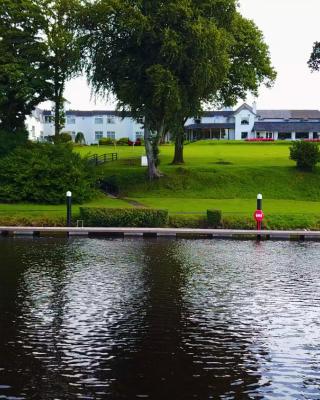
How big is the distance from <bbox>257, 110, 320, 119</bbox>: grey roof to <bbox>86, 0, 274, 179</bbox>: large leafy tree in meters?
91.4

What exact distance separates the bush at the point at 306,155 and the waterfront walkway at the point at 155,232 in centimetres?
2111

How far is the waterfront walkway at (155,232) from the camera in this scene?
34.9 metres

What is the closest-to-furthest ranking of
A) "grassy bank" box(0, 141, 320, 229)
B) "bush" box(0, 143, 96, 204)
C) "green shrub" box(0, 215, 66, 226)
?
"green shrub" box(0, 215, 66, 226) → "grassy bank" box(0, 141, 320, 229) → "bush" box(0, 143, 96, 204)

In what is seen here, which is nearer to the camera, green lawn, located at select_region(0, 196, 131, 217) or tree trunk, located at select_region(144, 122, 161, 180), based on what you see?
green lawn, located at select_region(0, 196, 131, 217)

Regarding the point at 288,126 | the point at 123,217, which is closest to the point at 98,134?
the point at 288,126

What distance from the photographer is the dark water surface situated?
11547 mm

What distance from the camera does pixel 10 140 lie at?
50.3 metres

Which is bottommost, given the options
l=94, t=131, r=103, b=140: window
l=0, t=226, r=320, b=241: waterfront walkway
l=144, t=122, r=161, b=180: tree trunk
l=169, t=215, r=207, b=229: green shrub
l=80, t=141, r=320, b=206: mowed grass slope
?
l=0, t=226, r=320, b=241: waterfront walkway

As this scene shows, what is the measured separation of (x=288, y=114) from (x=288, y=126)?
55.8 ft

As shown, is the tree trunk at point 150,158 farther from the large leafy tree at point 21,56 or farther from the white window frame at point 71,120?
the white window frame at point 71,120

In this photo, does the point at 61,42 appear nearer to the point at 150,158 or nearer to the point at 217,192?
the point at 150,158

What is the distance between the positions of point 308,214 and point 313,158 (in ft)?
55.8

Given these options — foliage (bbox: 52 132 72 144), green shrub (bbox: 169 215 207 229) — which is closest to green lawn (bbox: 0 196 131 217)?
green shrub (bbox: 169 215 207 229)

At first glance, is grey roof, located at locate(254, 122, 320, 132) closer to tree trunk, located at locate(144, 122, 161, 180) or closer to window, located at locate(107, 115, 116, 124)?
window, located at locate(107, 115, 116, 124)
